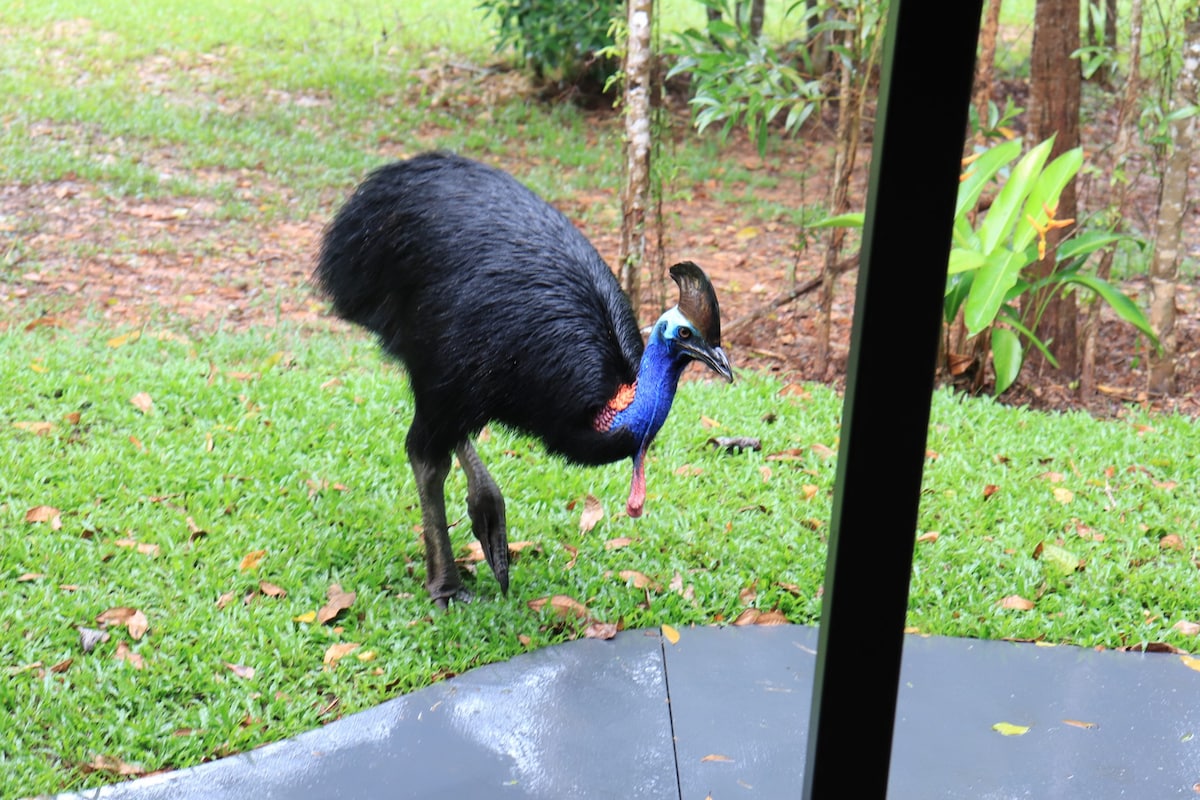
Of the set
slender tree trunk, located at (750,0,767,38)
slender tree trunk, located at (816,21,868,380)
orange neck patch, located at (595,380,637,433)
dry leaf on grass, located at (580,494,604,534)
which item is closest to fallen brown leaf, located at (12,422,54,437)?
dry leaf on grass, located at (580,494,604,534)

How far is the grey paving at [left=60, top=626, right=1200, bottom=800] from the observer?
259 cm

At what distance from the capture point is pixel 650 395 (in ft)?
8.57

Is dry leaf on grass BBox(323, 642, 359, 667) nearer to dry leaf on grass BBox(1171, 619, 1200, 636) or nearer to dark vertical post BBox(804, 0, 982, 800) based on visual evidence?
dark vertical post BBox(804, 0, 982, 800)

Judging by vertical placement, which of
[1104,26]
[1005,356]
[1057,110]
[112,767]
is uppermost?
[1104,26]

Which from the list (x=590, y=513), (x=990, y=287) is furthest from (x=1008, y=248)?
(x=590, y=513)

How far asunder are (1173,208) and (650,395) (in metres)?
3.16

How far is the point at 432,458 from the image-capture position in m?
2.98

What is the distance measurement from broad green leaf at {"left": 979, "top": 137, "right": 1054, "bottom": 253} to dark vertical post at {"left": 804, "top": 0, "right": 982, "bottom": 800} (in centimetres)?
332

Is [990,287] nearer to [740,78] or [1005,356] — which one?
[1005,356]

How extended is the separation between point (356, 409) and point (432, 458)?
1364 mm

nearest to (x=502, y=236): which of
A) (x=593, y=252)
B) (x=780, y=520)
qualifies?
(x=593, y=252)

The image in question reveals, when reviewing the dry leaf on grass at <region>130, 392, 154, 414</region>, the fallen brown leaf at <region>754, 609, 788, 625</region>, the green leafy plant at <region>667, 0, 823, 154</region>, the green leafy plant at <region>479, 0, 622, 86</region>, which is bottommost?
the fallen brown leaf at <region>754, 609, 788, 625</region>

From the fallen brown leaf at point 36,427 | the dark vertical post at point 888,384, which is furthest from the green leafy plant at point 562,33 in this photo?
the dark vertical post at point 888,384

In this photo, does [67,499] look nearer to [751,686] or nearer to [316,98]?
[751,686]
